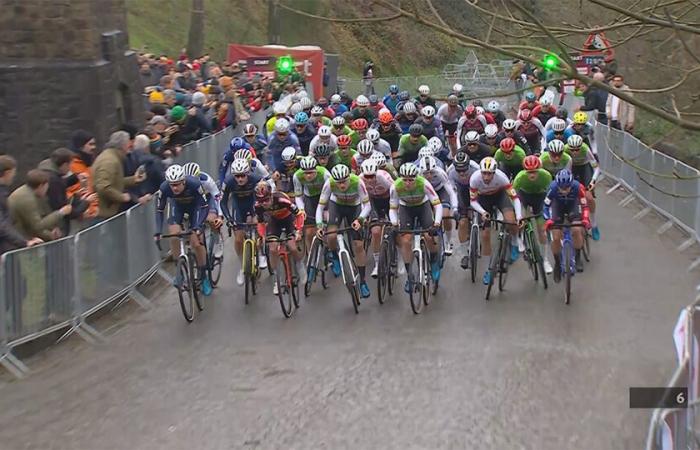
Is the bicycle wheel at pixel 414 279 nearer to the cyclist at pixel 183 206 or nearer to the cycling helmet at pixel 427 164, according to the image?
the cycling helmet at pixel 427 164

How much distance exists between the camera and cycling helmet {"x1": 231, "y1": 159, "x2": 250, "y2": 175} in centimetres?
1295

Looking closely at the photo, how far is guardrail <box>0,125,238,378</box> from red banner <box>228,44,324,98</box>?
65.3ft

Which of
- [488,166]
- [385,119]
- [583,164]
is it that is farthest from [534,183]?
[385,119]

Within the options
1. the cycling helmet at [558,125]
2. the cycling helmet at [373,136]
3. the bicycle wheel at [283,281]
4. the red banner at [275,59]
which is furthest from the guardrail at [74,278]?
the red banner at [275,59]

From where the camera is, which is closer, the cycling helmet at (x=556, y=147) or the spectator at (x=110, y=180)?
the spectator at (x=110, y=180)

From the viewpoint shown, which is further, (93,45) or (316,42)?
(316,42)

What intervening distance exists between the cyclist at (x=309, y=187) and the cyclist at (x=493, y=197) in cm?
200

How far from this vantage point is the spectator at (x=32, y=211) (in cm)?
1049

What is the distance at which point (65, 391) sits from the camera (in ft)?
31.8

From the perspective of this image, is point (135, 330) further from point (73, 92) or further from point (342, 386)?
point (73, 92)

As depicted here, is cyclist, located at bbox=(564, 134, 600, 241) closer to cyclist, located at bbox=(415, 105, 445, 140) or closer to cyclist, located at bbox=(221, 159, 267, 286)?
cyclist, located at bbox=(415, 105, 445, 140)

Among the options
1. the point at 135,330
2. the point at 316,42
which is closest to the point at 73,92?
the point at 135,330

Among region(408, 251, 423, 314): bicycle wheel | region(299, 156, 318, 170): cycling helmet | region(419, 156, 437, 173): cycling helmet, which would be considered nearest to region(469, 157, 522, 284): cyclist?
region(419, 156, 437, 173): cycling helmet

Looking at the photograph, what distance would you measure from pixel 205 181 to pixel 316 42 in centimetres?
4111
